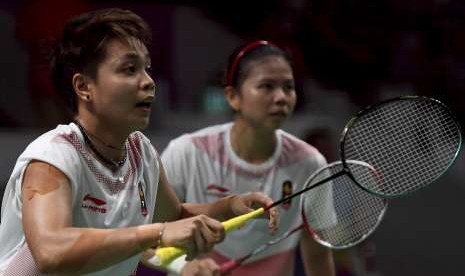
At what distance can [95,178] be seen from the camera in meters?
2.61

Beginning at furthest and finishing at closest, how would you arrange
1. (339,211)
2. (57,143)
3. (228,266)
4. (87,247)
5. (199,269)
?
(339,211) → (228,266) → (199,269) → (57,143) → (87,247)

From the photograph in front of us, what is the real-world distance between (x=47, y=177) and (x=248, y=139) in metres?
1.45

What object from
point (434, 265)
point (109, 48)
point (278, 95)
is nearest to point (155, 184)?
point (109, 48)

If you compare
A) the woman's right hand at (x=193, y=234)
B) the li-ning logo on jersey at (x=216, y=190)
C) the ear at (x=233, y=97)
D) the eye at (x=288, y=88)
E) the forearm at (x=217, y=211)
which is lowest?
the li-ning logo on jersey at (x=216, y=190)

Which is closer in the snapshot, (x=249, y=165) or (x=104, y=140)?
(x=104, y=140)

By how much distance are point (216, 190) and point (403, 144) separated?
2.22 feet

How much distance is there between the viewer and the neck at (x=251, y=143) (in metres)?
3.80

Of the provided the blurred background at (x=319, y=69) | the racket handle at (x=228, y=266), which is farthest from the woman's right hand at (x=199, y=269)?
the blurred background at (x=319, y=69)

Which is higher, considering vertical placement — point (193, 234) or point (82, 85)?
point (82, 85)

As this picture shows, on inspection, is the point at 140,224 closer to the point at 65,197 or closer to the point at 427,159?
the point at 65,197

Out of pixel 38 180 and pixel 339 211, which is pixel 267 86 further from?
pixel 38 180

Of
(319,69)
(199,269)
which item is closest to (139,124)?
(199,269)

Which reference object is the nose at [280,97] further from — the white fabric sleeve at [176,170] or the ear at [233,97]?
the white fabric sleeve at [176,170]

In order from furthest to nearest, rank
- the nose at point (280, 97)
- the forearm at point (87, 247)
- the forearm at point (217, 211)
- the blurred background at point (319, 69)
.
Answer: 1. the blurred background at point (319, 69)
2. the nose at point (280, 97)
3. the forearm at point (217, 211)
4. the forearm at point (87, 247)
